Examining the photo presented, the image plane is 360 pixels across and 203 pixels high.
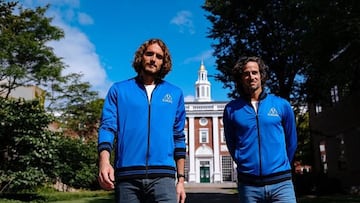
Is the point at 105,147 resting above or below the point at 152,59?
below

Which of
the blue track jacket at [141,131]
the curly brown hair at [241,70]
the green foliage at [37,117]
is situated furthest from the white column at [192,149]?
the blue track jacket at [141,131]

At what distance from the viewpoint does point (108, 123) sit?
3.25 m

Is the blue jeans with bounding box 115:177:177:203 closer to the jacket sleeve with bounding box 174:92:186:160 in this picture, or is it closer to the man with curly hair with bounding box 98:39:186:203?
the man with curly hair with bounding box 98:39:186:203

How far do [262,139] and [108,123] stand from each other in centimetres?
130

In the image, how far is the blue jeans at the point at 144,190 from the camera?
3115mm

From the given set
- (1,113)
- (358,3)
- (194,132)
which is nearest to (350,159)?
(358,3)

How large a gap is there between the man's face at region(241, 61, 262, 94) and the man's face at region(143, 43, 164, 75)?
0.87 meters

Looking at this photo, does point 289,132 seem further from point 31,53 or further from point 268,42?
point 31,53

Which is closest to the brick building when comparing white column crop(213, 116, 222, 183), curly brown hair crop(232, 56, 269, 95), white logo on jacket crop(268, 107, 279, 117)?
white column crop(213, 116, 222, 183)

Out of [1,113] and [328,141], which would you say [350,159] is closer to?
[328,141]

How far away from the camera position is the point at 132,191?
3.12 metres

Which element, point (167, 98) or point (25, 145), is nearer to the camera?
point (167, 98)

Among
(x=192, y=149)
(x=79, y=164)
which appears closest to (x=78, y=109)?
(x=79, y=164)

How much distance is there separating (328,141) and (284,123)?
26.8m
